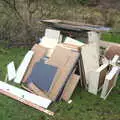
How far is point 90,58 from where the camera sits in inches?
253

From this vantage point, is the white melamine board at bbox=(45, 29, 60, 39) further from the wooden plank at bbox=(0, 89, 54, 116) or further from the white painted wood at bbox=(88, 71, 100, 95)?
the wooden plank at bbox=(0, 89, 54, 116)

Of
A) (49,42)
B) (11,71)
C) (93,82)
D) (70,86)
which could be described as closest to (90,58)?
(93,82)

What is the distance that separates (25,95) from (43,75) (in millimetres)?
557

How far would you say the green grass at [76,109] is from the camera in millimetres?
5297

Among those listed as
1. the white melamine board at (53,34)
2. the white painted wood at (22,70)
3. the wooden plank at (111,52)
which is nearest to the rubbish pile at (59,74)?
the white painted wood at (22,70)

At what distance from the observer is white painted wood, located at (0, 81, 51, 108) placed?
5602 millimetres

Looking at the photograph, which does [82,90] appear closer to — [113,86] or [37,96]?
[113,86]

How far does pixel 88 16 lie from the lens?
1180 centimetres

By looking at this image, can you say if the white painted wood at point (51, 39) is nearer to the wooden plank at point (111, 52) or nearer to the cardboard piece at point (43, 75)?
the cardboard piece at point (43, 75)

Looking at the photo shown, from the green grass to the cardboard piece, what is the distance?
0.48m

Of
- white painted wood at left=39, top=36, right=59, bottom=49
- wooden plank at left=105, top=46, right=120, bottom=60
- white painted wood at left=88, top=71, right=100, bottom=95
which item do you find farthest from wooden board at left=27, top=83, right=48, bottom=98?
wooden plank at left=105, top=46, right=120, bottom=60

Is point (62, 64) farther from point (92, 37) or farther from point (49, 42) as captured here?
point (49, 42)

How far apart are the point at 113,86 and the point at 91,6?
9022 mm

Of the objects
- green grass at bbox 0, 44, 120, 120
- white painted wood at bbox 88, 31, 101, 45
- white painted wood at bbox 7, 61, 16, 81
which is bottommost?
green grass at bbox 0, 44, 120, 120
